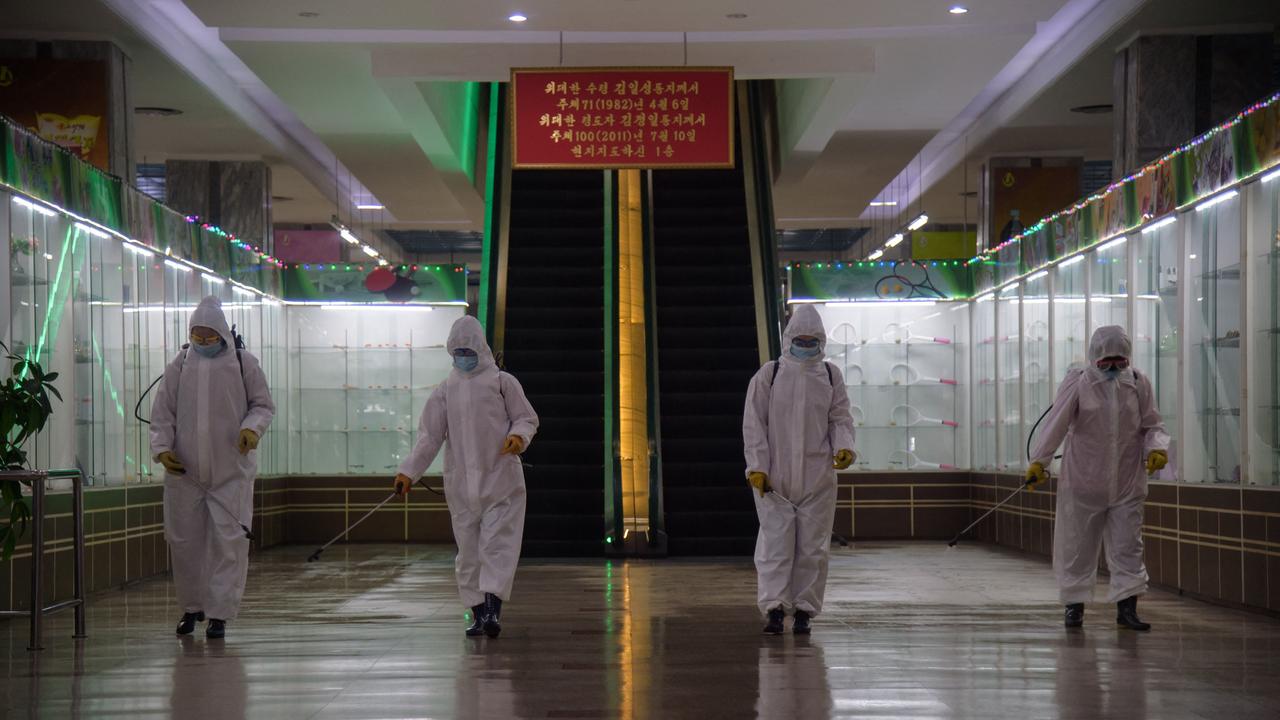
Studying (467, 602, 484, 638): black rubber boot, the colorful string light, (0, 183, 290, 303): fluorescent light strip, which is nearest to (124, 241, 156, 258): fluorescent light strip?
(0, 183, 290, 303): fluorescent light strip

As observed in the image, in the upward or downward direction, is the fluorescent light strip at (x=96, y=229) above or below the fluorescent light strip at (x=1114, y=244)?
above

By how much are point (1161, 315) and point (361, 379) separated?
1017cm

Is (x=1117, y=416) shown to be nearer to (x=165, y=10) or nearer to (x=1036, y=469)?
(x=1036, y=469)

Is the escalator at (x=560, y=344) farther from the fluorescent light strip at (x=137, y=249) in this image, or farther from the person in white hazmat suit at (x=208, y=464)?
the person in white hazmat suit at (x=208, y=464)

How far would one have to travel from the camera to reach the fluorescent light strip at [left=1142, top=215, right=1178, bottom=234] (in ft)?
38.8

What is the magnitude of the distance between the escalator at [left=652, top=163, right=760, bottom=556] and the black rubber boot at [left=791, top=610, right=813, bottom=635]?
600 cm

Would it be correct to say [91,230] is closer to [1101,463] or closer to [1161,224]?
[1101,463]

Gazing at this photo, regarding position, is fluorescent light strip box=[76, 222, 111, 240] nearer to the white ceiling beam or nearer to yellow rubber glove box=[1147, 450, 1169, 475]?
the white ceiling beam

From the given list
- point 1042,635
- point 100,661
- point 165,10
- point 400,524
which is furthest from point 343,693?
point 400,524

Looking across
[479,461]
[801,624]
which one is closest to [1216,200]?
[801,624]

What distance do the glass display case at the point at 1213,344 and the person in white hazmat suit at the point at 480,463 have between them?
16.6 feet

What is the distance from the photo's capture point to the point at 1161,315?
40.3ft

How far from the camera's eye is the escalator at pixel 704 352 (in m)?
15.0

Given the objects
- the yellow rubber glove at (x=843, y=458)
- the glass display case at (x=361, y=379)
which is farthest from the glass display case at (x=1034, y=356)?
the yellow rubber glove at (x=843, y=458)
